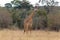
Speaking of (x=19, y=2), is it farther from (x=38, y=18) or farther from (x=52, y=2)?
(x=38, y=18)

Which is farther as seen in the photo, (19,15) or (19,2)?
(19,2)

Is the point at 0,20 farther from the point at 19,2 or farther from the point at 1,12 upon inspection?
the point at 19,2

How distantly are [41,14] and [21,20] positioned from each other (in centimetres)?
243

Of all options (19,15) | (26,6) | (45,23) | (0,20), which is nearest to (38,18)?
(45,23)

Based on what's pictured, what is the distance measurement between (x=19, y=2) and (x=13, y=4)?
1.82 metres

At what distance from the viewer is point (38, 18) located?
22.7 meters

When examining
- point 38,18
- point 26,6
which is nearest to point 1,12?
point 38,18

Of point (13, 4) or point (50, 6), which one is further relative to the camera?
point (13, 4)

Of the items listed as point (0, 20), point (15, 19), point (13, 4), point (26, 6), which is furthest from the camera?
point (13, 4)

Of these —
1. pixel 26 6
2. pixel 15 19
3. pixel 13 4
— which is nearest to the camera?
pixel 15 19

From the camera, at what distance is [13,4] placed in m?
33.0

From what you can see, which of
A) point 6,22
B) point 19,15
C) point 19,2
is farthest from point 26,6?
point 6,22

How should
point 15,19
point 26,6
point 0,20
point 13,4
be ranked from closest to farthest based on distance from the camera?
point 0,20 < point 15,19 < point 26,6 < point 13,4

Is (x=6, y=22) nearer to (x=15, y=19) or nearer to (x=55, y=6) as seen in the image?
(x=15, y=19)
